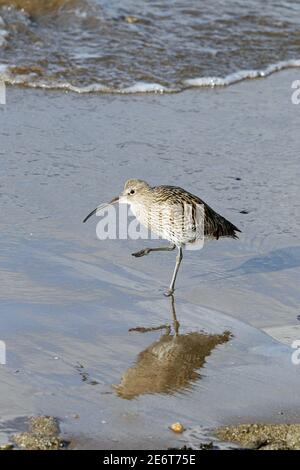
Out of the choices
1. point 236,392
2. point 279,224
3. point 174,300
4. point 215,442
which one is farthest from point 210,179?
point 215,442

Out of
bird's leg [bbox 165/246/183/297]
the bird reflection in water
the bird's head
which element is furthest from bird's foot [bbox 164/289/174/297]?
the bird's head

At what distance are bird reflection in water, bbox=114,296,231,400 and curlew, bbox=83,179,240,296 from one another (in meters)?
0.75

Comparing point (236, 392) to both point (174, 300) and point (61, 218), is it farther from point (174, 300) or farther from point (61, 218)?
point (61, 218)

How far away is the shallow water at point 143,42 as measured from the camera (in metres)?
9.72

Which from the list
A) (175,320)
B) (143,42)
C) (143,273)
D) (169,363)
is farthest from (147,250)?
(143,42)

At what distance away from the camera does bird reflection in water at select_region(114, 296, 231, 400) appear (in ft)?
15.6

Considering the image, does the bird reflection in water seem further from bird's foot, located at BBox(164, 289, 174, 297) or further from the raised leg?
bird's foot, located at BBox(164, 289, 174, 297)

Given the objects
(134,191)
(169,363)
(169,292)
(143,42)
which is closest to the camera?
(169,363)

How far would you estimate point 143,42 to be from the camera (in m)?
10.6

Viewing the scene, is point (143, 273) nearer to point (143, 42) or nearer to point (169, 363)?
point (169, 363)

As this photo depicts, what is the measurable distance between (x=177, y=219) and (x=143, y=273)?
0.39m

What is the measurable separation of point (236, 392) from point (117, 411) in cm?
61

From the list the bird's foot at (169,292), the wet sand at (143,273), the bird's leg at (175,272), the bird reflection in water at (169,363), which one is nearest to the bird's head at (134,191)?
the wet sand at (143,273)

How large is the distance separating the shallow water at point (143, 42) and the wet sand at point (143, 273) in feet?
1.27
